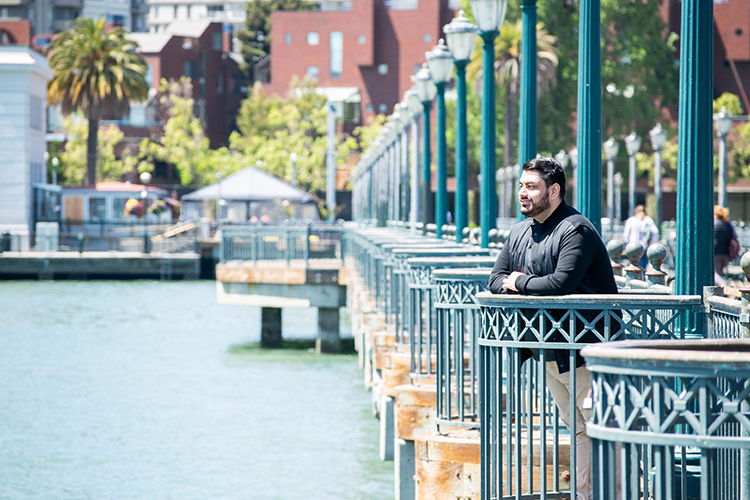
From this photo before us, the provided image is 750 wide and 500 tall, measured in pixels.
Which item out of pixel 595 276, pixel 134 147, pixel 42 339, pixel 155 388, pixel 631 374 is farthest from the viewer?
pixel 134 147

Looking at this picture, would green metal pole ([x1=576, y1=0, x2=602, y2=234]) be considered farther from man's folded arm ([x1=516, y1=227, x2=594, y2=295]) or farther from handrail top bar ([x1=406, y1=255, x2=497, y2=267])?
man's folded arm ([x1=516, y1=227, x2=594, y2=295])

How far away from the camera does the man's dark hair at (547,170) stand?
5477 millimetres

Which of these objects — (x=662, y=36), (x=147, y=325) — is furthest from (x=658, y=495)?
(x=662, y=36)

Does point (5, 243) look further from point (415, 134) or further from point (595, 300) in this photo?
point (595, 300)

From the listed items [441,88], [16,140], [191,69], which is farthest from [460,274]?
[191,69]

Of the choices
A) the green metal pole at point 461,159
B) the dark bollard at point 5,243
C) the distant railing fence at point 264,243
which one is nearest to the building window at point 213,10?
the dark bollard at point 5,243

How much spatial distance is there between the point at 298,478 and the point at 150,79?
259 ft

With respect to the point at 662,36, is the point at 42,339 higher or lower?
lower

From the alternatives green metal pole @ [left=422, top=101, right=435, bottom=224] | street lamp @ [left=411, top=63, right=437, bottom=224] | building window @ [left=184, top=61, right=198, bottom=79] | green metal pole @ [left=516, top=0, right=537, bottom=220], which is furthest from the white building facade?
green metal pole @ [left=516, top=0, right=537, bottom=220]

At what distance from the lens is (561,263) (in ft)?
17.0

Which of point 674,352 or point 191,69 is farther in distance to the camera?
point 191,69

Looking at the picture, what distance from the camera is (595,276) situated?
5.32m

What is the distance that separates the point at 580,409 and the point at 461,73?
462 inches

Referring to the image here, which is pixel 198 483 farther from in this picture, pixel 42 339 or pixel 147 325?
pixel 147 325
